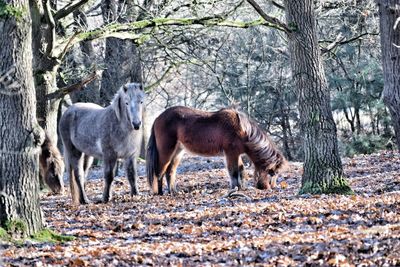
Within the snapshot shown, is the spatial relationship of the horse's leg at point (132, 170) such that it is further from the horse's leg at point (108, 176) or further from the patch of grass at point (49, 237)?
the patch of grass at point (49, 237)

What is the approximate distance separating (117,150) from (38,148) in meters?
5.02

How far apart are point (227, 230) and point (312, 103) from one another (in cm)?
314

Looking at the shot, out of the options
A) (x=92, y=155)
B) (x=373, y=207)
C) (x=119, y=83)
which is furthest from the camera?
(x=119, y=83)

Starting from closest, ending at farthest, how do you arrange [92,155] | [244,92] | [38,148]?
[38,148] < [92,155] < [244,92]

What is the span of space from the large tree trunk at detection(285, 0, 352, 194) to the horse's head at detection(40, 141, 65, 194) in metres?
4.96

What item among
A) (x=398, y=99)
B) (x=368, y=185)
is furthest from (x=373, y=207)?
(x=368, y=185)

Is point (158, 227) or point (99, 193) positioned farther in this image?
point (99, 193)

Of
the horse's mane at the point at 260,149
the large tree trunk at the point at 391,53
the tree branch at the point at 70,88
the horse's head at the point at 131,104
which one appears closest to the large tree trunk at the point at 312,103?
the large tree trunk at the point at 391,53

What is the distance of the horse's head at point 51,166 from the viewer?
532 inches

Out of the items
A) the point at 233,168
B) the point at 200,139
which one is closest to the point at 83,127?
the point at 200,139

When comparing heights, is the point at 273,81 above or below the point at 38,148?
above

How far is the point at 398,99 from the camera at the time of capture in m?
10.9

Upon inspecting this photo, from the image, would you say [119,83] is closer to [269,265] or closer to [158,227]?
[158,227]

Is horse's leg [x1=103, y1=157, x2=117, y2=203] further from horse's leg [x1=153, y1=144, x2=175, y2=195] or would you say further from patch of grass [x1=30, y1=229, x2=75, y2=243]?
patch of grass [x1=30, y1=229, x2=75, y2=243]
